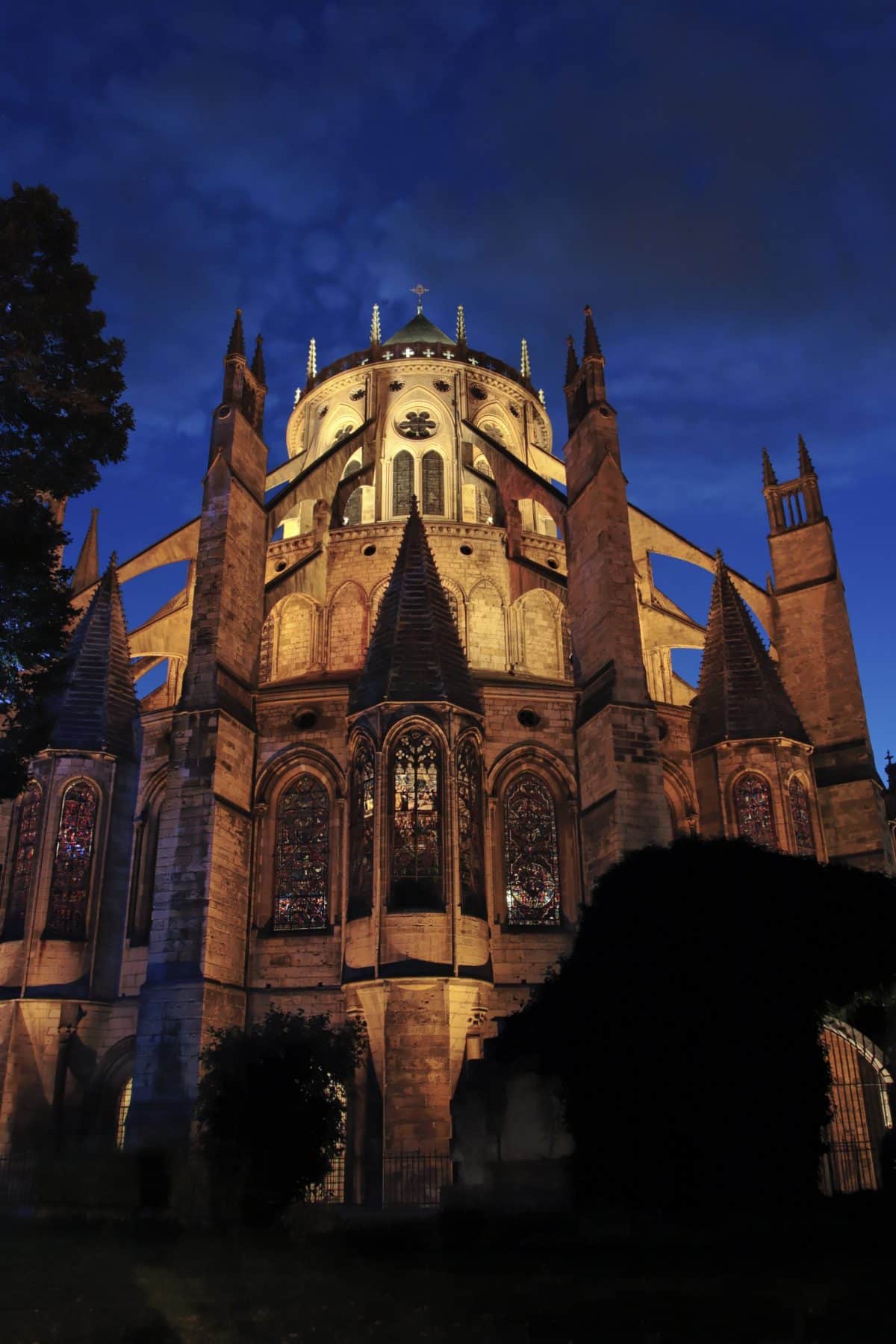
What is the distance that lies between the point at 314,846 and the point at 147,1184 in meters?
7.05

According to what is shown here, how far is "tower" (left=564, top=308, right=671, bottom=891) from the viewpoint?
18.1m

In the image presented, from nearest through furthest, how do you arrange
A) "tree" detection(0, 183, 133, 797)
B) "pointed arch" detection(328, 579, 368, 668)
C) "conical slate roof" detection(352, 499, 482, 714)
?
"tree" detection(0, 183, 133, 797) < "conical slate roof" detection(352, 499, 482, 714) < "pointed arch" detection(328, 579, 368, 668)

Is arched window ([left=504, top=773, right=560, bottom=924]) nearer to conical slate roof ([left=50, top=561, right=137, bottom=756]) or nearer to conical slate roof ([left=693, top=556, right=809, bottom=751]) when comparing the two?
conical slate roof ([left=693, top=556, right=809, bottom=751])

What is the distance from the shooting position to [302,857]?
65.9 ft

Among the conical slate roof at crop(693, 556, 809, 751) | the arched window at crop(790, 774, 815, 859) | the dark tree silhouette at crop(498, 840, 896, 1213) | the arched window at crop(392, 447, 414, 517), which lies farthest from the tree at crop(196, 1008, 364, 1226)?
the arched window at crop(392, 447, 414, 517)

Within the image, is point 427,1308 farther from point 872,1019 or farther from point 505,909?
point 505,909

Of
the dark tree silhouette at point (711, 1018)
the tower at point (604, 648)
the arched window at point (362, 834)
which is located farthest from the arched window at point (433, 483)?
the dark tree silhouette at point (711, 1018)

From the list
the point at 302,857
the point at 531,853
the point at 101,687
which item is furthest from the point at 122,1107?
the point at 531,853

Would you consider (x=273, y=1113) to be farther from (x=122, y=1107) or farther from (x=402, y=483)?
(x=402, y=483)

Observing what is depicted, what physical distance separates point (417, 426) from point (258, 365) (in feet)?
29.3

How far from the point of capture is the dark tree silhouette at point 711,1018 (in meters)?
11.9

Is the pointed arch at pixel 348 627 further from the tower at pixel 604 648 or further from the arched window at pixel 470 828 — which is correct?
the arched window at pixel 470 828

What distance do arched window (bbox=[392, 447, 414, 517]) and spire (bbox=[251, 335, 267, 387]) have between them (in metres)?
6.77

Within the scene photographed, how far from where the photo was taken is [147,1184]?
46.6 ft
